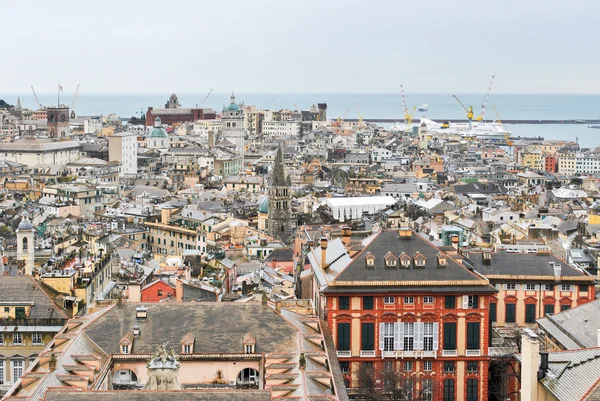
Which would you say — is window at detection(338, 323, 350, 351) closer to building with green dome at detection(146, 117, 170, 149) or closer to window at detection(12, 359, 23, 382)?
window at detection(12, 359, 23, 382)

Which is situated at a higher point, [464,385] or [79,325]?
[79,325]

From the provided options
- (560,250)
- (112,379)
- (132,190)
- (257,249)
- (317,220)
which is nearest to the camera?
(112,379)

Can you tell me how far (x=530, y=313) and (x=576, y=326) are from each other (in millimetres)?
6821

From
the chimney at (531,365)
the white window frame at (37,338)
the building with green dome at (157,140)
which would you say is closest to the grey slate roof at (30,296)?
the white window frame at (37,338)

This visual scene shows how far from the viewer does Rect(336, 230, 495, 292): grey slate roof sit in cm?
3481

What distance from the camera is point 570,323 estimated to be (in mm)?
33469

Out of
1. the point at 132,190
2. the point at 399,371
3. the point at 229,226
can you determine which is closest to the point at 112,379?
the point at 399,371

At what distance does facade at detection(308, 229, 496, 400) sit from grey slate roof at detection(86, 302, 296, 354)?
3698 mm

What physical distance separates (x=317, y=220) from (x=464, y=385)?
43332 millimetres

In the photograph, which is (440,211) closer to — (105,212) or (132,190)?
(105,212)

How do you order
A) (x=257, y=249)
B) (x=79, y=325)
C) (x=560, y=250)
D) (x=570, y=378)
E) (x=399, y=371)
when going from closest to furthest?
(x=570, y=378), (x=79, y=325), (x=399, y=371), (x=560, y=250), (x=257, y=249)

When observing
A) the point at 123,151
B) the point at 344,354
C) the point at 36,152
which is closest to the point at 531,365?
the point at 344,354

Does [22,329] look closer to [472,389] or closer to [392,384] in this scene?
[392,384]

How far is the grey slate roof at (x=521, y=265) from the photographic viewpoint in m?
39.9
